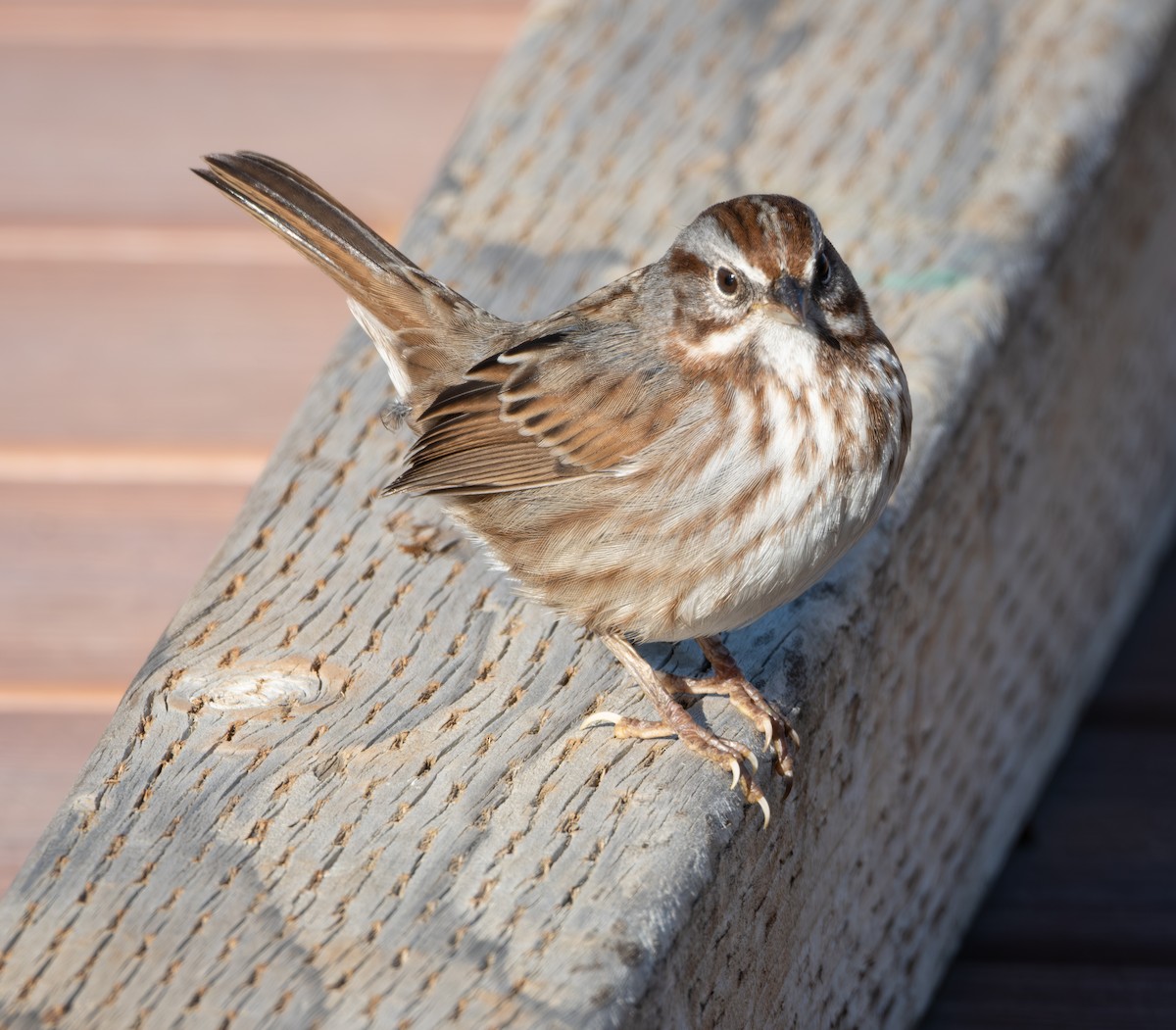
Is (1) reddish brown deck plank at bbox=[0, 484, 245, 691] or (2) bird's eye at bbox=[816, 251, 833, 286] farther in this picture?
(1) reddish brown deck plank at bbox=[0, 484, 245, 691]

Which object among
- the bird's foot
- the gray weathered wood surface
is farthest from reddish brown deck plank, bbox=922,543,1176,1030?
the bird's foot

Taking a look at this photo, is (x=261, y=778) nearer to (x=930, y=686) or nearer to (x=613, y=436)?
(x=613, y=436)

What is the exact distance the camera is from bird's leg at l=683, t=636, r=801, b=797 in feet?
6.14

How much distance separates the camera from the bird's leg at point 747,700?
187 cm

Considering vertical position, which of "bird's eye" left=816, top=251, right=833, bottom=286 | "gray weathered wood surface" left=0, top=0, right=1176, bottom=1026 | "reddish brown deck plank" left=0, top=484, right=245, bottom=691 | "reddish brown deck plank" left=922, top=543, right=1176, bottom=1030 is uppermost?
Result: "bird's eye" left=816, top=251, right=833, bottom=286

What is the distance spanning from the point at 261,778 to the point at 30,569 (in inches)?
48.7

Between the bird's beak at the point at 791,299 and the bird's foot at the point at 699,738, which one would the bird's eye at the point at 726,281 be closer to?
the bird's beak at the point at 791,299

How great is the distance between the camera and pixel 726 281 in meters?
2.32

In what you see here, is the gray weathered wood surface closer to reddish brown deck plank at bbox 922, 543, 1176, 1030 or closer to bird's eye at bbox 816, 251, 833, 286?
reddish brown deck plank at bbox 922, 543, 1176, 1030

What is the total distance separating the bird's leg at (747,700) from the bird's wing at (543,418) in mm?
265

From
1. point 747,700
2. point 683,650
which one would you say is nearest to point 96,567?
point 683,650

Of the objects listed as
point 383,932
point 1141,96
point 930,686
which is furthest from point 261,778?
point 1141,96

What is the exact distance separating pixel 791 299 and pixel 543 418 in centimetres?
40

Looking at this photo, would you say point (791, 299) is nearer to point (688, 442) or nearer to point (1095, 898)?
point (688, 442)
